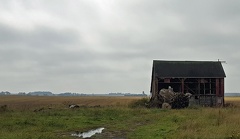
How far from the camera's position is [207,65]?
190ft

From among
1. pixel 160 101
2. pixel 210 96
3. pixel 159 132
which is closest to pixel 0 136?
pixel 159 132

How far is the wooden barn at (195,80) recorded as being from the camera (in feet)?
182

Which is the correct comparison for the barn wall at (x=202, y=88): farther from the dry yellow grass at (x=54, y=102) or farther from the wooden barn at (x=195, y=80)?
the dry yellow grass at (x=54, y=102)

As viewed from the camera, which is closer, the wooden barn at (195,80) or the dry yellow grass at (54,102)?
the wooden barn at (195,80)

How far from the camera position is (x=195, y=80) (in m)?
56.3

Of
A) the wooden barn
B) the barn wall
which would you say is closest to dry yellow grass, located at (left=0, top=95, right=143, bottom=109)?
the wooden barn

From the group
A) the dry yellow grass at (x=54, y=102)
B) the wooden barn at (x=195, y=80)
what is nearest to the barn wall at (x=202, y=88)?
the wooden barn at (x=195, y=80)

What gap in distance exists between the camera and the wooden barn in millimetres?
55500

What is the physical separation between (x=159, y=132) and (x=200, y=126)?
332 centimetres

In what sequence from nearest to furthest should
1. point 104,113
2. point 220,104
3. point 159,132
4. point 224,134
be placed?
1. point 224,134
2. point 159,132
3. point 104,113
4. point 220,104

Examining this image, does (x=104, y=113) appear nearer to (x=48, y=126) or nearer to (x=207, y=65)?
(x=48, y=126)

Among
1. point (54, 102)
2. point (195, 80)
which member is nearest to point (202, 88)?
point (195, 80)

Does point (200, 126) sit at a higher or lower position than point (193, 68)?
lower

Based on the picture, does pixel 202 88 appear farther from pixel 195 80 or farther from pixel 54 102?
pixel 54 102
